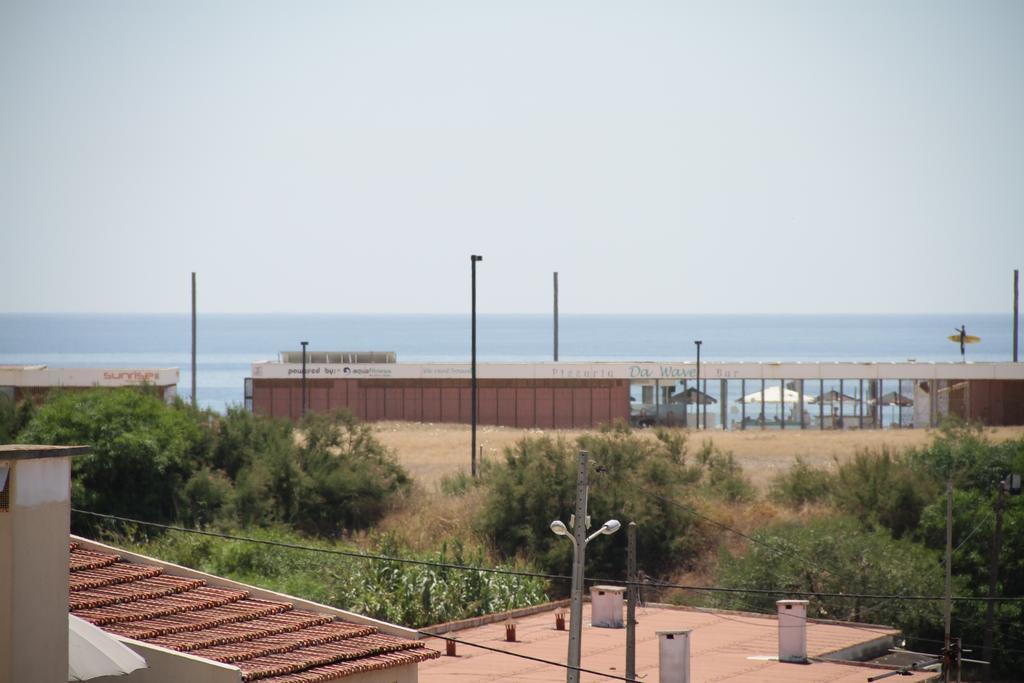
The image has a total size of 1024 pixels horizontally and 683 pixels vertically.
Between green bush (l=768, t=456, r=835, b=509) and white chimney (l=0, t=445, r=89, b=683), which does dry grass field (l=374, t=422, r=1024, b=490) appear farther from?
white chimney (l=0, t=445, r=89, b=683)

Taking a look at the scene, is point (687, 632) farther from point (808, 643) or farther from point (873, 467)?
point (873, 467)

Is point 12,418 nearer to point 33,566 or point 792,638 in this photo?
point 792,638

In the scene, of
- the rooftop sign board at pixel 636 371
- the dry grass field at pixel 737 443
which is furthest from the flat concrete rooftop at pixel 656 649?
the rooftop sign board at pixel 636 371

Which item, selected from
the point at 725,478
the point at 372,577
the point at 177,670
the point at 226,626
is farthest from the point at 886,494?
the point at 177,670

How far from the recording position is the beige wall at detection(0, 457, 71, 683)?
12320mm

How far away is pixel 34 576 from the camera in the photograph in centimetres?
1261

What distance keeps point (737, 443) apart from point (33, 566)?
147ft

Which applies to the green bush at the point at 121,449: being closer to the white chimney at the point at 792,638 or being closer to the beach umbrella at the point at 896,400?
the white chimney at the point at 792,638

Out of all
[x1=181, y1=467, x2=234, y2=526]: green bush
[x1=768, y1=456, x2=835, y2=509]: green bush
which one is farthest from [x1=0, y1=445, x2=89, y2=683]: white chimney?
[x1=768, y1=456, x2=835, y2=509]: green bush

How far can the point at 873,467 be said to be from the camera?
132 ft

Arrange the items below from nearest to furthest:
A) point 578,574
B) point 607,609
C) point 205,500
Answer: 1. point 578,574
2. point 607,609
3. point 205,500

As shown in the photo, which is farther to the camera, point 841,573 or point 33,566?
point 841,573

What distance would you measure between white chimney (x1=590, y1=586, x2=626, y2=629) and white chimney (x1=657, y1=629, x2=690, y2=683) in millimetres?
6202

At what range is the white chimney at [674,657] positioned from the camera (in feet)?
71.9
